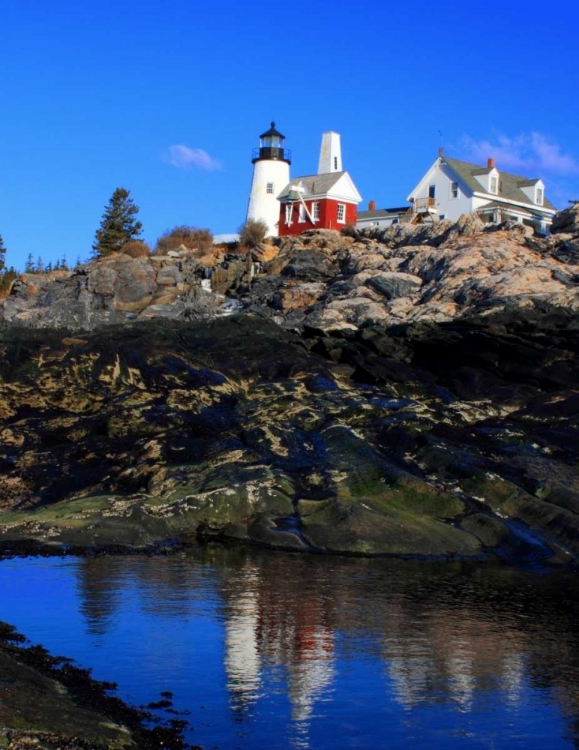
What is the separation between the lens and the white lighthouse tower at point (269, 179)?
8625 centimetres

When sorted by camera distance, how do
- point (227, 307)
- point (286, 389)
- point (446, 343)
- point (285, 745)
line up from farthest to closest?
point (227, 307)
point (446, 343)
point (286, 389)
point (285, 745)

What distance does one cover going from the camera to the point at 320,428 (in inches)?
1216

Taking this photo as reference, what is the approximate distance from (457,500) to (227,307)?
40967 millimetres

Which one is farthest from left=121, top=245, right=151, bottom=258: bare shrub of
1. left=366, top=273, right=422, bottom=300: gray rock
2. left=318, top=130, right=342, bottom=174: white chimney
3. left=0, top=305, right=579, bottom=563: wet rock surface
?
left=0, top=305, right=579, bottom=563: wet rock surface

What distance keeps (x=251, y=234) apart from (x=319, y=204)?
284 inches

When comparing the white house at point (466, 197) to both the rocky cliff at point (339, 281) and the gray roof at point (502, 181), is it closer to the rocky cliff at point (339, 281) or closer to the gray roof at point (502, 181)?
the gray roof at point (502, 181)

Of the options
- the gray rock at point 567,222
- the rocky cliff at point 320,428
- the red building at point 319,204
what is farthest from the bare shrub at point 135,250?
the gray rock at point 567,222

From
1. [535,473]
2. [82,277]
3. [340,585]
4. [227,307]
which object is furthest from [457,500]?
[82,277]

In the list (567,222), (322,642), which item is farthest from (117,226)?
(322,642)

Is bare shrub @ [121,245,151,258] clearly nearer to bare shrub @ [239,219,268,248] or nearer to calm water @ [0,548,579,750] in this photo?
bare shrub @ [239,219,268,248]

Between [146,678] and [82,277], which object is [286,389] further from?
[82,277]

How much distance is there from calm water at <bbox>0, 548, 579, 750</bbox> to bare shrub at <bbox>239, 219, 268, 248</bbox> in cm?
5840

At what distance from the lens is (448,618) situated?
1850cm

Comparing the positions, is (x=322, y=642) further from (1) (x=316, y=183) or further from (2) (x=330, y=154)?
(2) (x=330, y=154)
